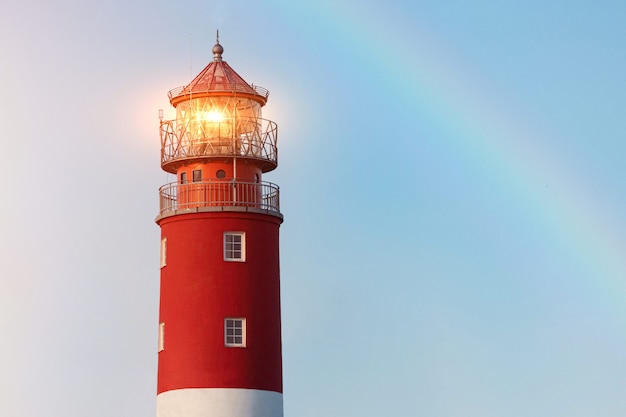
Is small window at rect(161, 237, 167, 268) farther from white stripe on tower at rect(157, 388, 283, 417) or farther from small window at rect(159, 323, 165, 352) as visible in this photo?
white stripe on tower at rect(157, 388, 283, 417)

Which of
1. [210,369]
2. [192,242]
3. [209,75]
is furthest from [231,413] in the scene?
[209,75]

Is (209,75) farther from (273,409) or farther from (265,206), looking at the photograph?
(273,409)

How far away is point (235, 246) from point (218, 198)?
6.49ft

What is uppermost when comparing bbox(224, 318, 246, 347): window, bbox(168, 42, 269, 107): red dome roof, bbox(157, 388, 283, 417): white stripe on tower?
bbox(168, 42, 269, 107): red dome roof

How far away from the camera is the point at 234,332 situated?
80.9m

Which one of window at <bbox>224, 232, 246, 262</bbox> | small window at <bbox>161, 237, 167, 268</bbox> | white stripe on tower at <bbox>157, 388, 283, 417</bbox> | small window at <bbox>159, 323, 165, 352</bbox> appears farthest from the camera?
small window at <bbox>161, 237, 167, 268</bbox>

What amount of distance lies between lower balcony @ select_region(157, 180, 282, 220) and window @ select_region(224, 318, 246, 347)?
4.36 meters

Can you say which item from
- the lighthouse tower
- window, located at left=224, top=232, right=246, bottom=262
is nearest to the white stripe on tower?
the lighthouse tower

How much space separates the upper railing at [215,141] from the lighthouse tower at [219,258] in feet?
0.13

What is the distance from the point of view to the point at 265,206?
82.5 meters

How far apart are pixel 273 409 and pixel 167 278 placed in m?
6.55

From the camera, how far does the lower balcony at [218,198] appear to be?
8162 centimetres

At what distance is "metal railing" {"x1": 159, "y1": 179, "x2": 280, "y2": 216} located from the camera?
268 ft

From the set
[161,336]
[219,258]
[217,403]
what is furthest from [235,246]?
[217,403]
